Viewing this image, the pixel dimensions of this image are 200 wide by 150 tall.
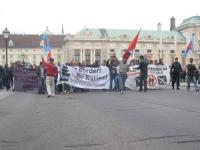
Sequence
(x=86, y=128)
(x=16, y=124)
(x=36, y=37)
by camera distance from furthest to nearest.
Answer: (x=36, y=37) < (x=16, y=124) < (x=86, y=128)

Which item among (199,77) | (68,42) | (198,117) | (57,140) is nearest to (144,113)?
(198,117)

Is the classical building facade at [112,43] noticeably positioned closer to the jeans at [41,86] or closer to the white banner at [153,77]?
the white banner at [153,77]

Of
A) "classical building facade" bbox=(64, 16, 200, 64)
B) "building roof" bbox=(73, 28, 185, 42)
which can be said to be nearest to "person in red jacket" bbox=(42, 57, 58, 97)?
"classical building facade" bbox=(64, 16, 200, 64)

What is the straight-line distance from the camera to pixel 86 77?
2741 cm

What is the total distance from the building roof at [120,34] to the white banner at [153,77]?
125m

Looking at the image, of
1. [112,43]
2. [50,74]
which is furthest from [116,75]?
[112,43]

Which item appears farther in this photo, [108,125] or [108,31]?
[108,31]

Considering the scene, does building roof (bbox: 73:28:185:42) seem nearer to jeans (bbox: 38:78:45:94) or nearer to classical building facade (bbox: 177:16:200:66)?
classical building facade (bbox: 177:16:200:66)

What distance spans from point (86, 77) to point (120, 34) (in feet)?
433

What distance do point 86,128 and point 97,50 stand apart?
14827 centimetres

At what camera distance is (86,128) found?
34.8 feet

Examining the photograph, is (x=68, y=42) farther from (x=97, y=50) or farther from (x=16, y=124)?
(x=16, y=124)

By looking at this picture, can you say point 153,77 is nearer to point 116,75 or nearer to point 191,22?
point 116,75

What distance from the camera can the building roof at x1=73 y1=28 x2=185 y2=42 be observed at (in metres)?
155
